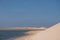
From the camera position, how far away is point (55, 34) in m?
2.70

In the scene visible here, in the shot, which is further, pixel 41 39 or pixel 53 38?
pixel 41 39

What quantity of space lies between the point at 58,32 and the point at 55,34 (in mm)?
81

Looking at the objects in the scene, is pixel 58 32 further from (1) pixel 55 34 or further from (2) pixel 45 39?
(2) pixel 45 39

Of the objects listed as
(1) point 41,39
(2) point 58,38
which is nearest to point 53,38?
(2) point 58,38

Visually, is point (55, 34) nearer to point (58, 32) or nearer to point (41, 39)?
point (58, 32)

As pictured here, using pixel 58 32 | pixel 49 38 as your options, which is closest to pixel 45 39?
pixel 49 38

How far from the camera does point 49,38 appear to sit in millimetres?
2678

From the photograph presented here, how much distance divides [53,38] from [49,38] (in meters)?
0.11

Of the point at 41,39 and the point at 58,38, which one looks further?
the point at 41,39

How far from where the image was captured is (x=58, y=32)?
2732mm

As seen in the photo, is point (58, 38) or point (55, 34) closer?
point (58, 38)

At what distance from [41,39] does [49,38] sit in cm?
21

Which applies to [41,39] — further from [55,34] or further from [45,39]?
[55,34]

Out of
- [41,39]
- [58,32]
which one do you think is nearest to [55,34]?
[58,32]
